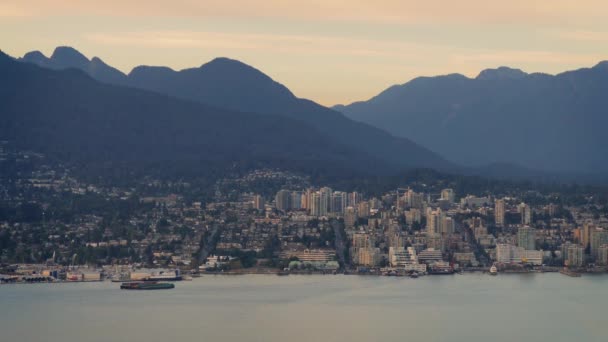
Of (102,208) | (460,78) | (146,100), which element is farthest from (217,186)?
(460,78)

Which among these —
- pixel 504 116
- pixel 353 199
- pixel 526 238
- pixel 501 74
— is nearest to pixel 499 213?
pixel 526 238

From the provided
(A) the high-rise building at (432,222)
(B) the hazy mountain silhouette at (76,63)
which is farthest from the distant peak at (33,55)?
(A) the high-rise building at (432,222)

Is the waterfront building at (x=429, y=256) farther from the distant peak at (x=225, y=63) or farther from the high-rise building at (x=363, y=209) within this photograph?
the distant peak at (x=225, y=63)

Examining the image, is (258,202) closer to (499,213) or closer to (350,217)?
(350,217)

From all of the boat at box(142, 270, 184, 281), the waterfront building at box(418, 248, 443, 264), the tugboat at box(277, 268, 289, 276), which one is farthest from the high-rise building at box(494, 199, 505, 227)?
the boat at box(142, 270, 184, 281)

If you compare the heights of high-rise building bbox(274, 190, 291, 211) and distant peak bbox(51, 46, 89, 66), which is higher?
distant peak bbox(51, 46, 89, 66)

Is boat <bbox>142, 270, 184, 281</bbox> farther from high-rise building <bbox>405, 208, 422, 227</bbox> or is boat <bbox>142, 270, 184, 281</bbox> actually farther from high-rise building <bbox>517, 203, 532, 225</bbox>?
high-rise building <bbox>517, 203, 532, 225</bbox>
